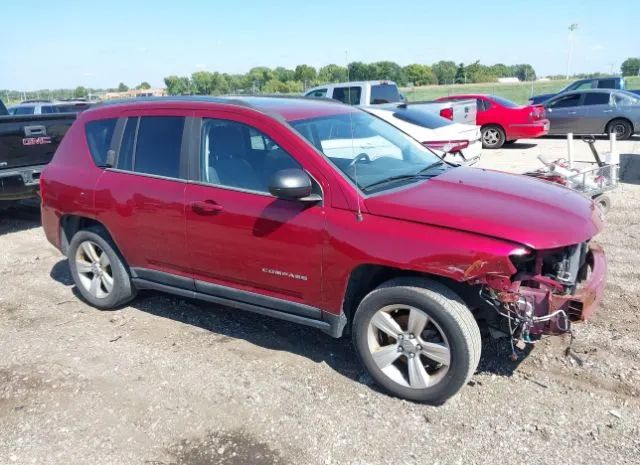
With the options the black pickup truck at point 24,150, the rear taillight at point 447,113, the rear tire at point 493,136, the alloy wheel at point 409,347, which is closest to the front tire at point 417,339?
the alloy wheel at point 409,347

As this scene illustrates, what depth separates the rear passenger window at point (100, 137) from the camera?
4.80 metres

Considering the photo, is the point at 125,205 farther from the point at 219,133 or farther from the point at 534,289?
the point at 534,289

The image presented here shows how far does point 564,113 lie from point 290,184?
15490mm

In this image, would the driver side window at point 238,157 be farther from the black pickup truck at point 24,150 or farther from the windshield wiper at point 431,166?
the black pickup truck at point 24,150

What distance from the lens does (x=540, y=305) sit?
10.4 feet

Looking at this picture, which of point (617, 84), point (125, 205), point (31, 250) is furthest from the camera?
point (617, 84)

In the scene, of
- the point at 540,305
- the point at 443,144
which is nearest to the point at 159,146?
the point at 540,305

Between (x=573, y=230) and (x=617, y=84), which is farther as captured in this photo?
(x=617, y=84)

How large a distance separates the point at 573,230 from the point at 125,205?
330cm

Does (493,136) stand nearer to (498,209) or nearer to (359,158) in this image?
(359,158)

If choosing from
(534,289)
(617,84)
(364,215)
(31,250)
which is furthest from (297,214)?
(617,84)

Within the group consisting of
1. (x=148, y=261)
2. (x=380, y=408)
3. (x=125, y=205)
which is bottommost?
(x=380, y=408)

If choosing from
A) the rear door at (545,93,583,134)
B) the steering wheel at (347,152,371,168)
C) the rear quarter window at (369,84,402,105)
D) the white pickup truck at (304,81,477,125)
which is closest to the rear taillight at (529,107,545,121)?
the rear door at (545,93,583,134)

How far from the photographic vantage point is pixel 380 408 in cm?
347
